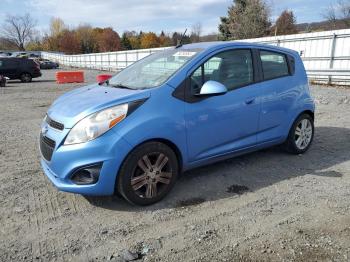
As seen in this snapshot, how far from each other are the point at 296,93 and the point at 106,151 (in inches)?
127

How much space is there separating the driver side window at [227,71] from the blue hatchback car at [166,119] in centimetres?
1

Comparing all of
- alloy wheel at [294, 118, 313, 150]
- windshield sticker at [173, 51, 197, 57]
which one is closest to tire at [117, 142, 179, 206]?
windshield sticker at [173, 51, 197, 57]

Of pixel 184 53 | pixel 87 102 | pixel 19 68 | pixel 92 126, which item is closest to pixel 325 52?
pixel 184 53

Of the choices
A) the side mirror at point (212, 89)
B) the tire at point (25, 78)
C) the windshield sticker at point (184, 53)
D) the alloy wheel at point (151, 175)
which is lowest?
the tire at point (25, 78)

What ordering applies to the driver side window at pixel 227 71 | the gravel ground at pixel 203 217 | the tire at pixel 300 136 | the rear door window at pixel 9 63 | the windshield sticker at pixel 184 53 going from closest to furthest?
the gravel ground at pixel 203 217 < the driver side window at pixel 227 71 < the windshield sticker at pixel 184 53 < the tire at pixel 300 136 < the rear door window at pixel 9 63

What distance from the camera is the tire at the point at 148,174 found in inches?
143

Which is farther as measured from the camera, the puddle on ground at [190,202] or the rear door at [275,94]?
the rear door at [275,94]

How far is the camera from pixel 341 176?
4727 mm

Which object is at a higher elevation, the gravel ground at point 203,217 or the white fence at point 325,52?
the white fence at point 325,52

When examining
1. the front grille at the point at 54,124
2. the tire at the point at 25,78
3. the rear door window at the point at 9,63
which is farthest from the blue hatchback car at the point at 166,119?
the tire at the point at 25,78

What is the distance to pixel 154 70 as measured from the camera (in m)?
4.50

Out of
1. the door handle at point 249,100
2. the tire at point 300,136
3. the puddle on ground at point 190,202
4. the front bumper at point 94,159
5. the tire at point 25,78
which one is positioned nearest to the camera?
the front bumper at point 94,159

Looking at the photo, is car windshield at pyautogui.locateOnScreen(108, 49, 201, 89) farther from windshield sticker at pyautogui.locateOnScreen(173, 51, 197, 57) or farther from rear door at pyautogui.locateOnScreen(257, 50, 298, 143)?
rear door at pyautogui.locateOnScreen(257, 50, 298, 143)

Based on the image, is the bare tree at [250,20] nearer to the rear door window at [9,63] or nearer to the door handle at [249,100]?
the rear door window at [9,63]
